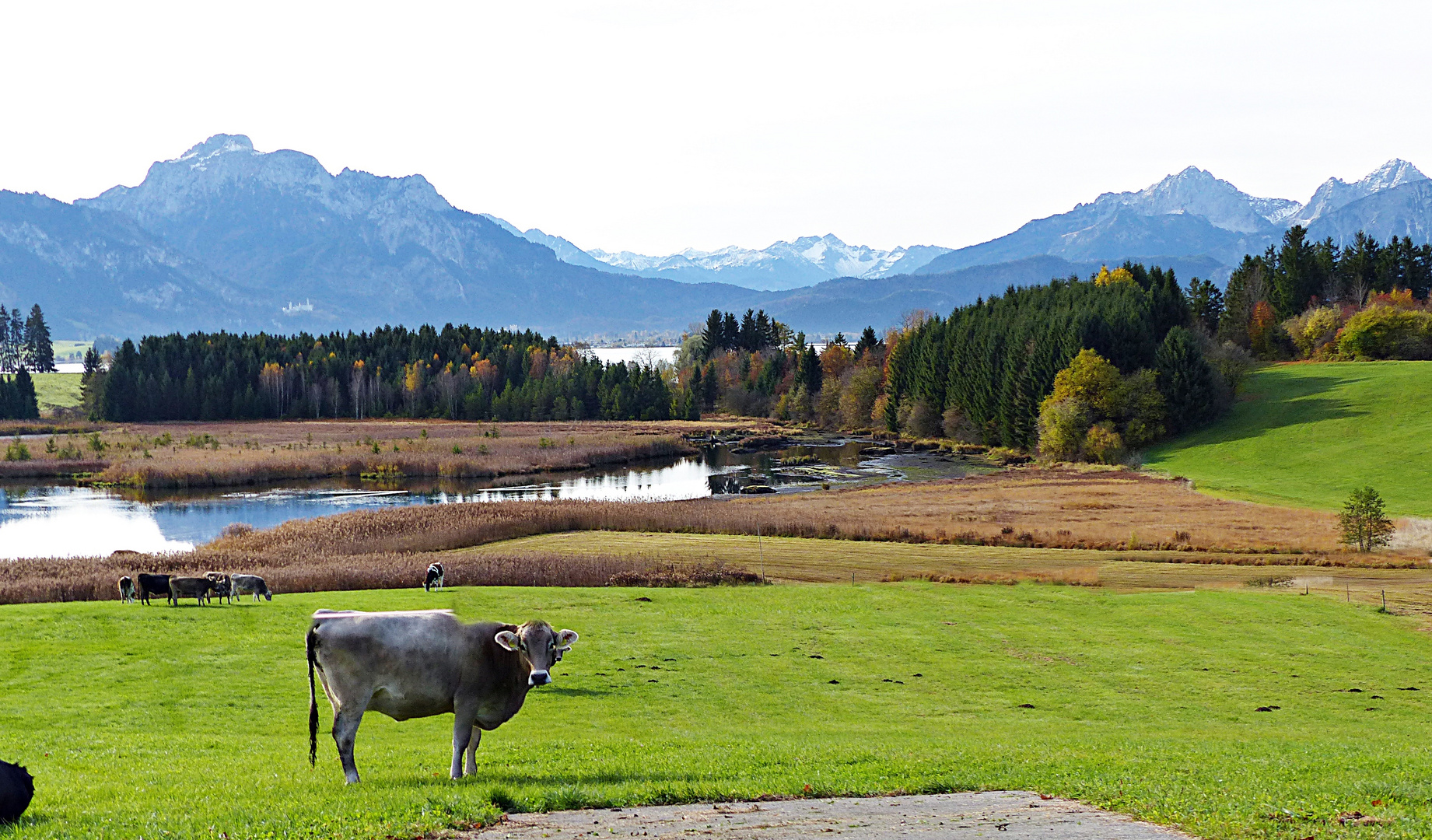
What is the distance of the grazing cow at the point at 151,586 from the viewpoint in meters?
30.4

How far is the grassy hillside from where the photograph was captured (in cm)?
7831

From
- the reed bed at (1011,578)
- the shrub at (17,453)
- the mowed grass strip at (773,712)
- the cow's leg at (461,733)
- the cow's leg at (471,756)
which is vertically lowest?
the reed bed at (1011,578)

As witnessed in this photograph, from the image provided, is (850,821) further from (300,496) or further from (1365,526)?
(300,496)

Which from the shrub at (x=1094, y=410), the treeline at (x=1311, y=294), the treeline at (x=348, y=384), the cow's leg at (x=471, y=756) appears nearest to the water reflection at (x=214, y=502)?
the shrub at (x=1094, y=410)

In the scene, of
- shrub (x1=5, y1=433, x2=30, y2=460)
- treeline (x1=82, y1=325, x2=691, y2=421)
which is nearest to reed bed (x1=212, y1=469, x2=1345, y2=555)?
shrub (x1=5, y1=433, x2=30, y2=460)

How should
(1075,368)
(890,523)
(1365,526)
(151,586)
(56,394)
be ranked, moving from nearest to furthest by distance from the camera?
(151,586), (1365,526), (890,523), (1075,368), (56,394)

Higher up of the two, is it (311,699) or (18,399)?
(18,399)

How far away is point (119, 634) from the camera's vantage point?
25.4m

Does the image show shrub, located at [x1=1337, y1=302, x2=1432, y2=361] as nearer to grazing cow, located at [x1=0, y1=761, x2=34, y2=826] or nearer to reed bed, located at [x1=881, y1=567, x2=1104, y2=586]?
reed bed, located at [x1=881, y1=567, x2=1104, y2=586]

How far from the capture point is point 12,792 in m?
10.8

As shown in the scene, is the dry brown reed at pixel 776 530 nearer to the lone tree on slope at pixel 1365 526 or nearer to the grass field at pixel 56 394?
the lone tree on slope at pixel 1365 526

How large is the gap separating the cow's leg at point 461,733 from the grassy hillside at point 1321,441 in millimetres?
72363

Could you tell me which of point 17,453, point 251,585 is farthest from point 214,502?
point 251,585

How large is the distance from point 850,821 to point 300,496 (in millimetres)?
80634
